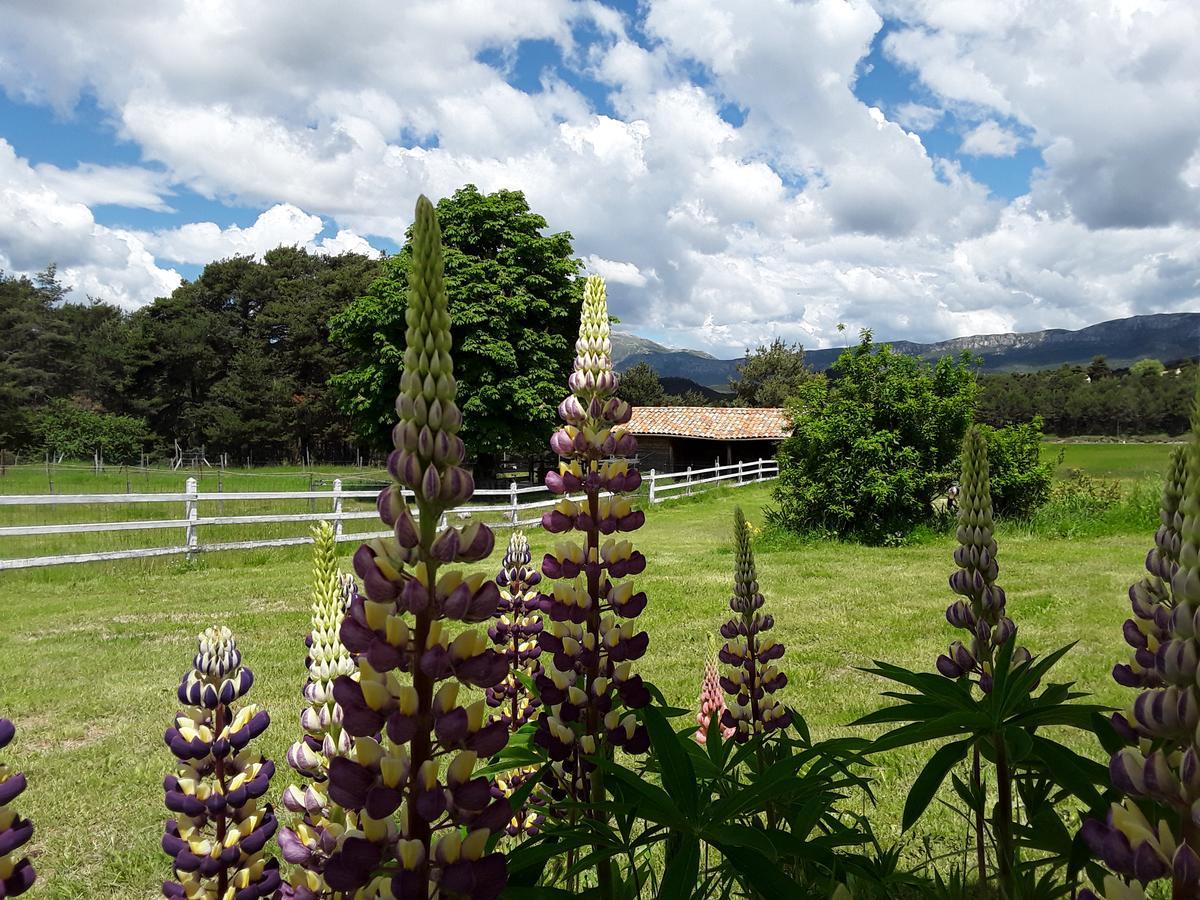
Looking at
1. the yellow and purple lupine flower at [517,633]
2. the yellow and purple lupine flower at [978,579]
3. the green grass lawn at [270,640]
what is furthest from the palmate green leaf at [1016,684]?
the green grass lawn at [270,640]

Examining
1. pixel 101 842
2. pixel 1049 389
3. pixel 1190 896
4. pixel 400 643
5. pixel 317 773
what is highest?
pixel 1049 389

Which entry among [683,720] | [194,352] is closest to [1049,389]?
[194,352]

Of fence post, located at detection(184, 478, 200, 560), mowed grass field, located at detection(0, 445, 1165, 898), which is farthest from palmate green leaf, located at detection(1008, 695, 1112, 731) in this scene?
fence post, located at detection(184, 478, 200, 560)

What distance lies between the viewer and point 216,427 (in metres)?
46.4

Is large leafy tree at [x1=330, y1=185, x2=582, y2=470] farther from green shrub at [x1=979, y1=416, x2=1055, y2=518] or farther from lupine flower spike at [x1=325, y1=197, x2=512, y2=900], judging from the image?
lupine flower spike at [x1=325, y1=197, x2=512, y2=900]

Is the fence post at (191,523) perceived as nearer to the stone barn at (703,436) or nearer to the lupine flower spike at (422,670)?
the lupine flower spike at (422,670)

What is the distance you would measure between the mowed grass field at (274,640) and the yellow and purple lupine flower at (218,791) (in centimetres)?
168

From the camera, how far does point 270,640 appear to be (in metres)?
7.71

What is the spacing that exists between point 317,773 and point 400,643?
0.52m

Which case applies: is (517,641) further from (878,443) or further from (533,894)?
(878,443)

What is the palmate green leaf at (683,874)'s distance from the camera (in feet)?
3.10

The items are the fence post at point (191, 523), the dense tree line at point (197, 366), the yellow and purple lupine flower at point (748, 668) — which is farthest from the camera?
the dense tree line at point (197, 366)

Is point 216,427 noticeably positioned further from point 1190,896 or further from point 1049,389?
point 1049,389

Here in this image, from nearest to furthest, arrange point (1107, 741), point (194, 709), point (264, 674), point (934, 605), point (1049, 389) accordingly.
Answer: point (1107, 741), point (194, 709), point (264, 674), point (934, 605), point (1049, 389)
